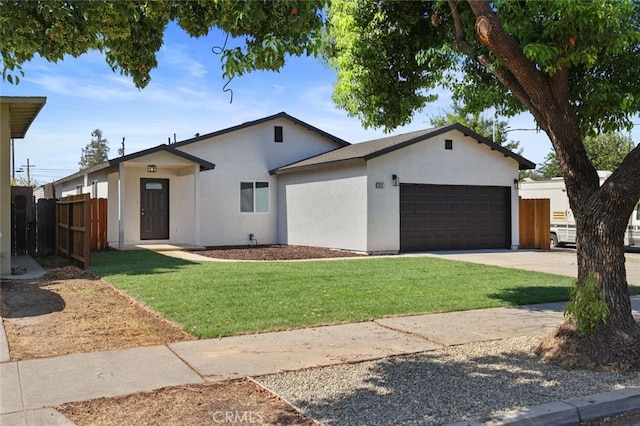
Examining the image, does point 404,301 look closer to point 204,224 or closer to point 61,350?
point 61,350

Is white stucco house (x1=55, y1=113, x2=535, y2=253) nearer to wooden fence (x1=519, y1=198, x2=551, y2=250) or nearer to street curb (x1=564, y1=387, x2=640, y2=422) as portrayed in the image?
wooden fence (x1=519, y1=198, x2=551, y2=250)

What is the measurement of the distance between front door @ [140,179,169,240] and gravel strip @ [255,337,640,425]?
1625 centimetres

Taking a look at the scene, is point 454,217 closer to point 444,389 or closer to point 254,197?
point 254,197

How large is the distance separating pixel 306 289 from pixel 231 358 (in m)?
4.29

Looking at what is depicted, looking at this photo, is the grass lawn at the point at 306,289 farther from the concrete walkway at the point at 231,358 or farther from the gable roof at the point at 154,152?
the gable roof at the point at 154,152

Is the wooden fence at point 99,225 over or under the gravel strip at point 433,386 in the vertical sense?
over

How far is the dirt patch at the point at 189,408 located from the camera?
434cm

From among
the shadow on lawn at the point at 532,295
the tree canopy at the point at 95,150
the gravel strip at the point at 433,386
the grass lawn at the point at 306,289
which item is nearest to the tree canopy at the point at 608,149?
the grass lawn at the point at 306,289

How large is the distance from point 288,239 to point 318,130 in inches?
184

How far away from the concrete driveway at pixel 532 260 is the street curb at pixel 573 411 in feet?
25.1

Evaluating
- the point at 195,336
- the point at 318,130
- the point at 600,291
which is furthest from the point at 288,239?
the point at 600,291

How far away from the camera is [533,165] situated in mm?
20984

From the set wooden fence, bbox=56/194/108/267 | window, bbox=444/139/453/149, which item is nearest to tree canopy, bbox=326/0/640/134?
wooden fence, bbox=56/194/108/267

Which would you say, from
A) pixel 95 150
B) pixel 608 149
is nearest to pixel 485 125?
pixel 608 149
